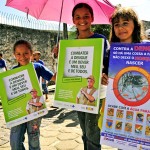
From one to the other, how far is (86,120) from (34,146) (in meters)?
0.69

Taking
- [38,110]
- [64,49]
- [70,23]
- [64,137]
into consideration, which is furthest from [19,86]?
[64,137]

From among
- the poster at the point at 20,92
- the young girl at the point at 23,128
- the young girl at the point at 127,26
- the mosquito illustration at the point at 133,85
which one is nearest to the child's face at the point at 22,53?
the young girl at the point at 23,128

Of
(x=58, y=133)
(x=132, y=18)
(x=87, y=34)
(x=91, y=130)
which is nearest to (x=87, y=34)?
(x=87, y=34)

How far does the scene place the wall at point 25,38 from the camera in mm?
10539

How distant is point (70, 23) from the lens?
11.9 feet

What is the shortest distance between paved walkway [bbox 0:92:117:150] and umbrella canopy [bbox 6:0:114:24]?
1.89 meters

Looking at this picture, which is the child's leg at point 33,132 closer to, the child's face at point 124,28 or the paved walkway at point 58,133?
the paved walkway at point 58,133

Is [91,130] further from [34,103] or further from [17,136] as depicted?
[17,136]

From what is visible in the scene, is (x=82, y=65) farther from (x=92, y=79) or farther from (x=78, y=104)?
(x=78, y=104)

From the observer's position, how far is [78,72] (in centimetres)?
262

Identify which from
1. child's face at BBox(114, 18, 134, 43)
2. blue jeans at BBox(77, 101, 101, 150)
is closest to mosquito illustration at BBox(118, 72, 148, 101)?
child's face at BBox(114, 18, 134, 43)

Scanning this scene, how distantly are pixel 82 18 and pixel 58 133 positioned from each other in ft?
8.60

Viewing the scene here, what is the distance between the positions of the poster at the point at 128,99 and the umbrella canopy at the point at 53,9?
1.12 m

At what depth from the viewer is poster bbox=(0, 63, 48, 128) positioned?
9.45 ft
